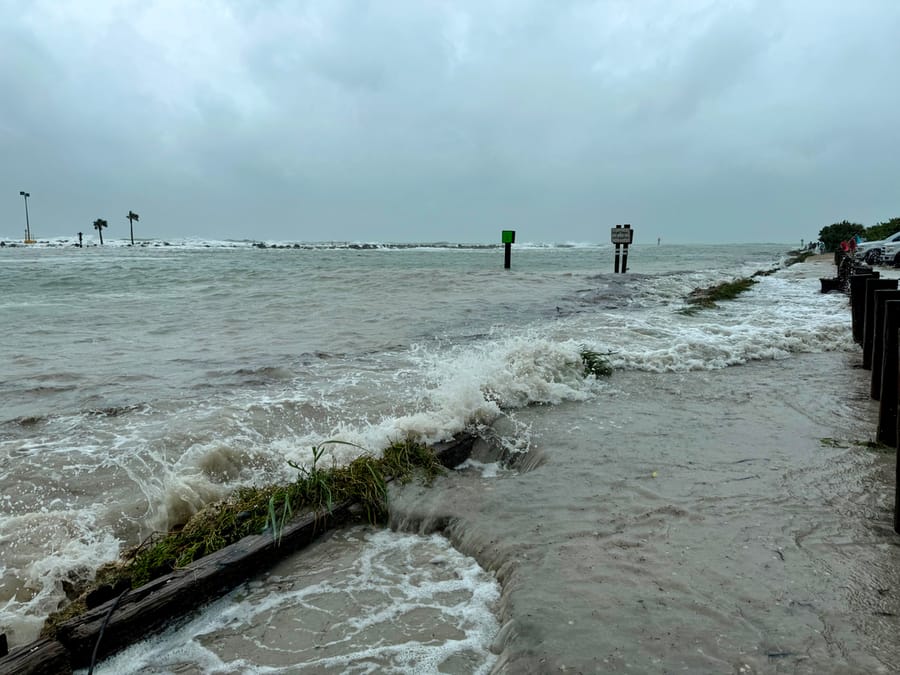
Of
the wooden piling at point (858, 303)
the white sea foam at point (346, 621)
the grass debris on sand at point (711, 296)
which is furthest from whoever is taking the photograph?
the grass debris on sand at point (711, 296)

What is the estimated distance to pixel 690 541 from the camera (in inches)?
125

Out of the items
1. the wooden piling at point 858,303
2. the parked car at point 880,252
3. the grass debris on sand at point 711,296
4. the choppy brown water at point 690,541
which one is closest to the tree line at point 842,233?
the parked car at point 880,252

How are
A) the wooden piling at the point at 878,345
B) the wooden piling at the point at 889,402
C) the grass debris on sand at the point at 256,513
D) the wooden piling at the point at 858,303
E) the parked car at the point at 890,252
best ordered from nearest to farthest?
the grass debris on sand at the point at 256,513 → the wooden piling at the point at 889,402 → the wooden piling at the point at 878,345 → the wooden piling at the point at 858,303 → the parked car at the point at 890,252

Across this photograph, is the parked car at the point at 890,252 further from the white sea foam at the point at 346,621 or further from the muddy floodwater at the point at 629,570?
the white sea foam at the point at 346,621

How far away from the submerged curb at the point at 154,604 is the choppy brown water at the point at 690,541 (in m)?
0.83

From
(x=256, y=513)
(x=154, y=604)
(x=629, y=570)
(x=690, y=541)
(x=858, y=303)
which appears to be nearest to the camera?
(x=154, y=604)

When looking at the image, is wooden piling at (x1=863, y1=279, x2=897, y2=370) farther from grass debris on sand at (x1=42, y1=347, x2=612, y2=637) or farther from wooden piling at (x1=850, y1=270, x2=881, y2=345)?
grass debris on sand at (x1=42, y1=347, x2=612, y2=637)

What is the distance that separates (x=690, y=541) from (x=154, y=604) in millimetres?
2904

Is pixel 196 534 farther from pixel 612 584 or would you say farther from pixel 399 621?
pixel 612 584

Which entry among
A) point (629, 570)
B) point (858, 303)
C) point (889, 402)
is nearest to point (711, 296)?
point (858, 303)

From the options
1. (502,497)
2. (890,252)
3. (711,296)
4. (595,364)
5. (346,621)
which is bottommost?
(346,621)

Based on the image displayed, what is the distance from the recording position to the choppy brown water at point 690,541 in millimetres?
2332

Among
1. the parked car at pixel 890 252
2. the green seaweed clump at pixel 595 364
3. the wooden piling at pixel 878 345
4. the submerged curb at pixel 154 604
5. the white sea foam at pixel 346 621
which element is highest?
the parked car at pixel 890 252

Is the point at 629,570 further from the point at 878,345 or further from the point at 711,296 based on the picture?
the point at 711,296
